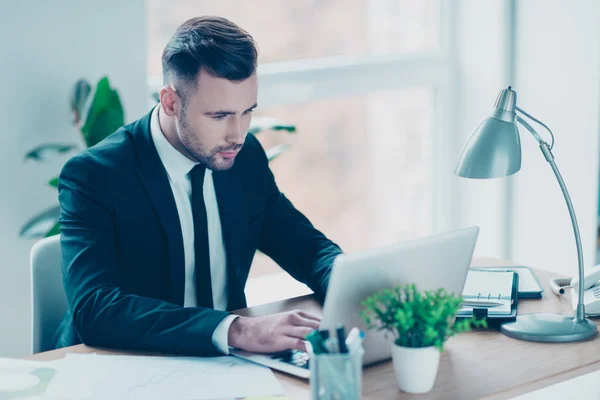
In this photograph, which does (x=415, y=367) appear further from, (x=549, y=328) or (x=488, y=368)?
(x=549, y=328)

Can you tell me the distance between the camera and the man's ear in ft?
6.26

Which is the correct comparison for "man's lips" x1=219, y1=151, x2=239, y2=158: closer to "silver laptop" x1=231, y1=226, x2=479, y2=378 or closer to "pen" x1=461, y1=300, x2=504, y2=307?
"silver laptop" x1=231, y1=226, x2=479, y2=378

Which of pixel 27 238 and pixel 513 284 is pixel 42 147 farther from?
pixel 513 284

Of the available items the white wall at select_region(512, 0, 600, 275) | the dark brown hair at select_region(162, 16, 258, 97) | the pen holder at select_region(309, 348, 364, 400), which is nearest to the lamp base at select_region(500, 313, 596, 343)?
the pen holder at select_region(309, 348, 364, 400)

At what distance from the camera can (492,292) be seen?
186cm

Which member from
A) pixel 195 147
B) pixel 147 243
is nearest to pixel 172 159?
pixel 195 147

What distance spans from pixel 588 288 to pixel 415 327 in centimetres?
67

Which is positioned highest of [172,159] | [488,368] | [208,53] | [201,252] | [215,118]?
[208,53]

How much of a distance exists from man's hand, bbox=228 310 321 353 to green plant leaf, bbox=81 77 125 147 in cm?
111

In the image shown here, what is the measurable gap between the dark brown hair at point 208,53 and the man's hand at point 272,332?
58cm

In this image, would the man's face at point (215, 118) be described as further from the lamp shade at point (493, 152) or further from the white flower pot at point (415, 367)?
the white flower pot at point (415, 367)

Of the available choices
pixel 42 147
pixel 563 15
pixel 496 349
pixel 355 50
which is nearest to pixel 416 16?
pixel 355 50

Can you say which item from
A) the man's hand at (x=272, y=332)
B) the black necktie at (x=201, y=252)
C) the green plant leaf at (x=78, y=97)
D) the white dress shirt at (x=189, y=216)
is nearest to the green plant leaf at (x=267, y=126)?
the green plant leaf at (x=78, y=97)

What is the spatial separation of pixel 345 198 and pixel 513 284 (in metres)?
1.79
